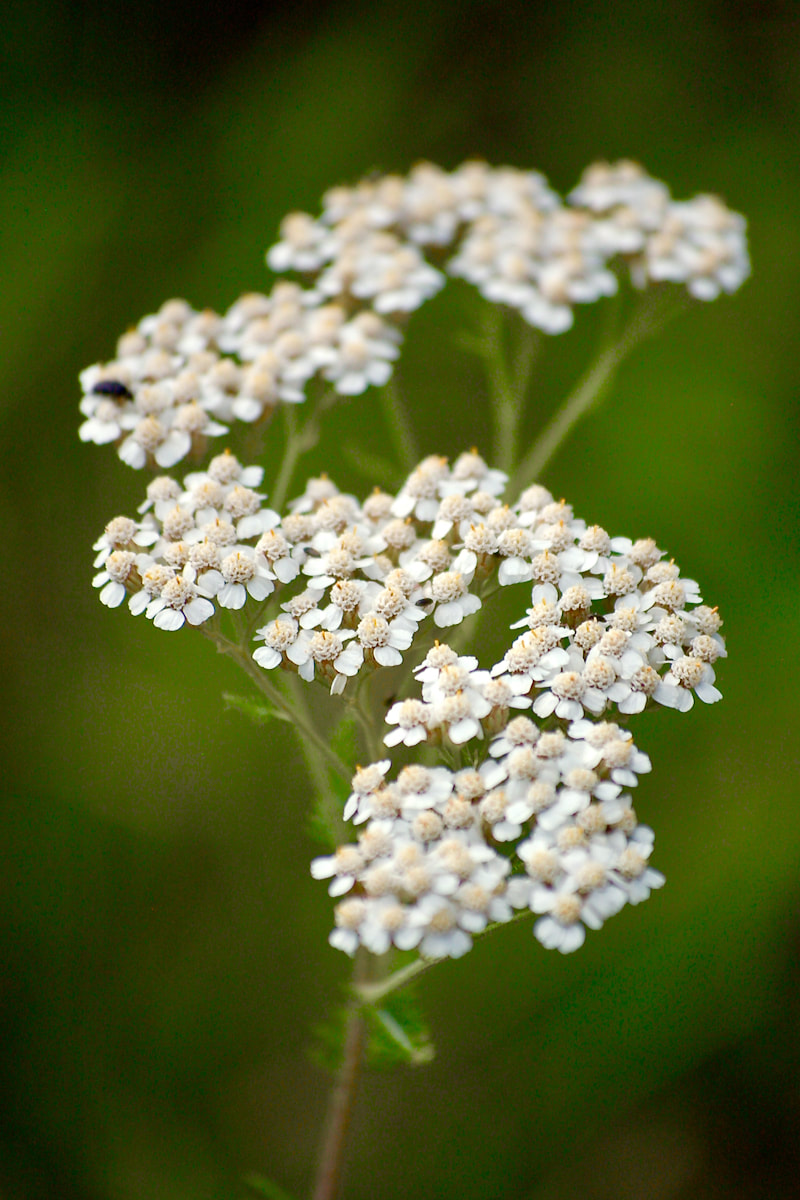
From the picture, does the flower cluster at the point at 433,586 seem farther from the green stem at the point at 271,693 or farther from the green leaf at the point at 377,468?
the green leaf at the point at 377,468

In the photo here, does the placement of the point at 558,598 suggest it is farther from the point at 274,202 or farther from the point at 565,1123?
the point at 274,202

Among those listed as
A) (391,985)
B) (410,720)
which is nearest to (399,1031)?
(391,985)

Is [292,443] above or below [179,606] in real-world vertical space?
above

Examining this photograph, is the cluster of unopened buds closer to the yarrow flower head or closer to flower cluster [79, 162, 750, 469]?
the yarrow flower head

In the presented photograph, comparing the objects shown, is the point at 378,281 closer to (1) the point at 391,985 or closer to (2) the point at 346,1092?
(1) the point at 391,985

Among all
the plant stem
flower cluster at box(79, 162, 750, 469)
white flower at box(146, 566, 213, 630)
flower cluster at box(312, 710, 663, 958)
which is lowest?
the plant stem

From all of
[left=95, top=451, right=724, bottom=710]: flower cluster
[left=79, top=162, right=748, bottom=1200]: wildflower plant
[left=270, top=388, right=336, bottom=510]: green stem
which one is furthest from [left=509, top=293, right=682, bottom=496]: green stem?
[left=95, top=451, right=724, bottom=710]: flower cluster

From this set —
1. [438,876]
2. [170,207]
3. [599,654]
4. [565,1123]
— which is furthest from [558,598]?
[170,207]
